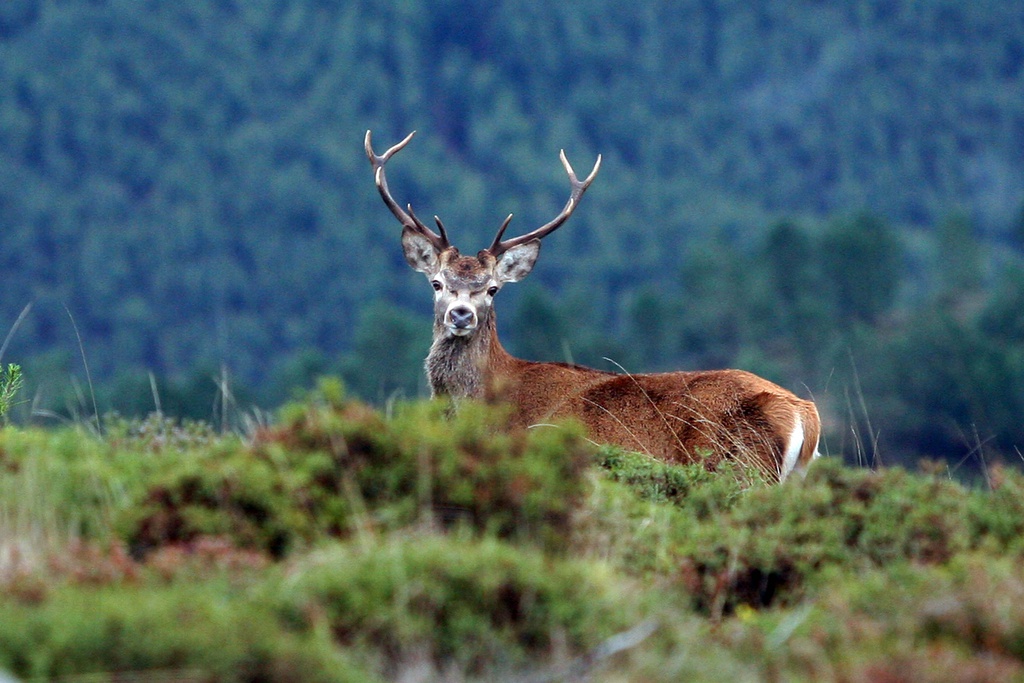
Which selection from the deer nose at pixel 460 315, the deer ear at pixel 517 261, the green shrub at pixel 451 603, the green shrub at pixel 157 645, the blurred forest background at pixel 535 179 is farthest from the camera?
the blurred forest background at pixel 535 179

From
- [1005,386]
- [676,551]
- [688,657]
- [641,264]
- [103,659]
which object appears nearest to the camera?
[103,659]

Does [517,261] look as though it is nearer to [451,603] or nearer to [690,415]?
[690,415]

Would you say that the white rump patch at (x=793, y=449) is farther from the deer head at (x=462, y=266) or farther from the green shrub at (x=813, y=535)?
the green shrub at (x=813, y=535)

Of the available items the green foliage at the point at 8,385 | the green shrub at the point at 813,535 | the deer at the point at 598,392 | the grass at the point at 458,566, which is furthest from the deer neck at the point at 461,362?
the green shrub at the point at 813,535

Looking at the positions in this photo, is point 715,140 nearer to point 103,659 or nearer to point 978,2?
point 978,2

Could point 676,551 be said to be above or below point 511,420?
below

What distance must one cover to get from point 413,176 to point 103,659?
128 meters

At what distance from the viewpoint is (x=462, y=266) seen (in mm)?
9664

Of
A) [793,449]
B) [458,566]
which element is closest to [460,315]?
[793,449]

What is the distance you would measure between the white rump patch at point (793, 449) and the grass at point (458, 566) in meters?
1.98

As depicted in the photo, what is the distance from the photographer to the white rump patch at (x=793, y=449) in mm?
8234

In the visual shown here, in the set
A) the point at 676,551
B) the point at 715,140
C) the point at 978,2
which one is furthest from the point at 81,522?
the point at 978,2

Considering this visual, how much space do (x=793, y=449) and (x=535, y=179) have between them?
4964 inches

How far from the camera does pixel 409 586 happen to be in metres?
4.53
